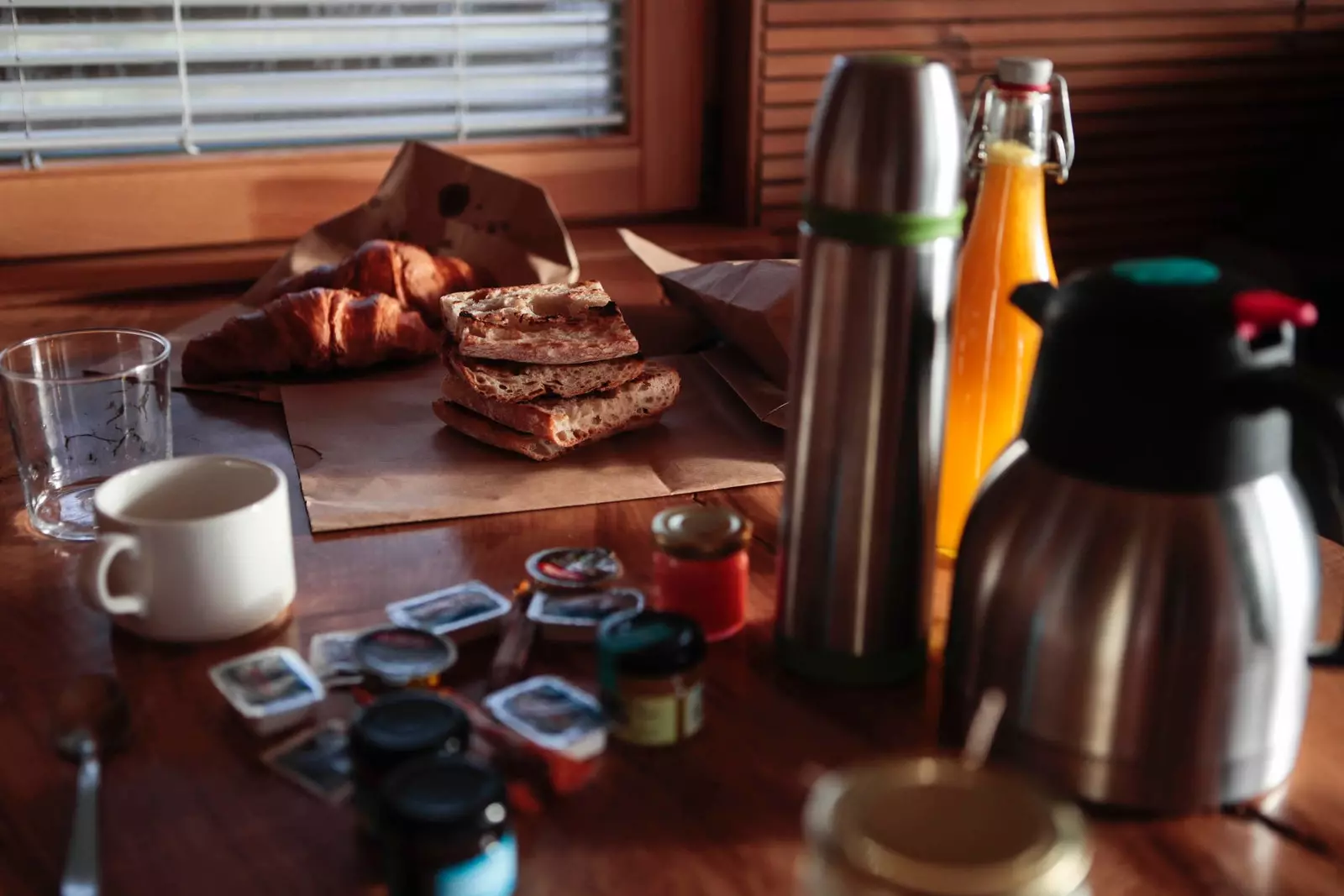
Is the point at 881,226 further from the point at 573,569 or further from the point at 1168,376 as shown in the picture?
the point at 573,569

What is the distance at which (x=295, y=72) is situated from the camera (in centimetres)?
175

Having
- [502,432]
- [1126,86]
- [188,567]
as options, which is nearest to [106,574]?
[188,567]

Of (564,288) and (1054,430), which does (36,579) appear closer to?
(564,288)

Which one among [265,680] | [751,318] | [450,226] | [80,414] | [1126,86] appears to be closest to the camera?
[265,680]

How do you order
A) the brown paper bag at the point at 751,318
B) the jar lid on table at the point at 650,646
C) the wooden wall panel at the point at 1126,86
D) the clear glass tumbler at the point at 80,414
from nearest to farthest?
1. the jar lid on table at the point at 650,646
2. the clear glass tumbler at the point at 80,414
3. the brown paper bag at the point at 751,318
4. the wooden wall panel at the point at 1126,86

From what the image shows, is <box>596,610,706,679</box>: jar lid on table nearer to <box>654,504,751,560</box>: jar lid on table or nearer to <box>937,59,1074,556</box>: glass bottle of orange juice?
<box>654,504,751,560</box>: jar lid on table

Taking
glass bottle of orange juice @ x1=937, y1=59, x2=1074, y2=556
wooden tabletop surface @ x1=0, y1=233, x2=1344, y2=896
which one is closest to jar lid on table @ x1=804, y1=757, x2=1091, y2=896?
wooden tabletop surface @ x1=0, y1=233, x2=1344, y2=896

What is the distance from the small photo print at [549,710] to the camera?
689 mm

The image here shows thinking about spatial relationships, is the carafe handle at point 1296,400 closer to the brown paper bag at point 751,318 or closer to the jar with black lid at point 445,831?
the jar with black lid at point 445,831

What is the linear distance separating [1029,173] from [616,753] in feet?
1.53

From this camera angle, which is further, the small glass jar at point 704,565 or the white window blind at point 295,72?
the white window blind at point 295,72

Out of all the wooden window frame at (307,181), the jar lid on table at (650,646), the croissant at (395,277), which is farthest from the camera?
the wooden window frame at (307,181)

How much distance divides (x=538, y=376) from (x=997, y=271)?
41 cm

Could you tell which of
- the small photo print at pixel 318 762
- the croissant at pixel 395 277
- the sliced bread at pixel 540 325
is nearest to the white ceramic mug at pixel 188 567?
the small photo print at pixel 318 762
